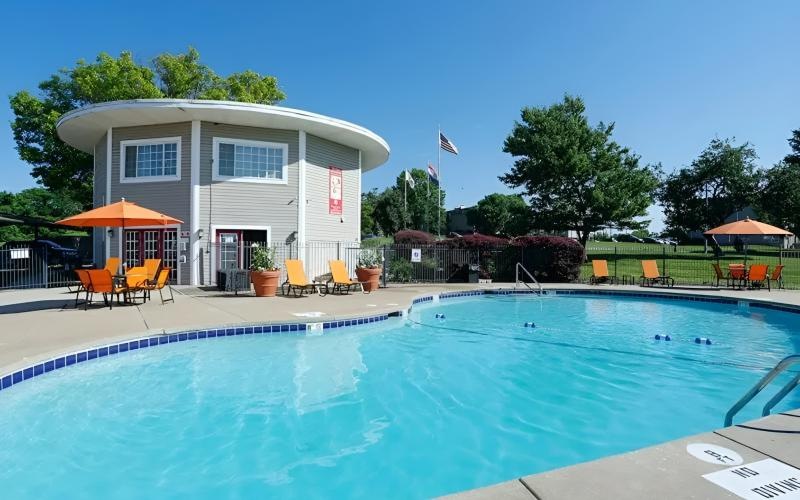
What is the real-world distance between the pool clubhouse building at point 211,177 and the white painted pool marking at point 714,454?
1465cm

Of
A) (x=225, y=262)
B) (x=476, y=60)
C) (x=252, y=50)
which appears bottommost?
(x=225, y=262)

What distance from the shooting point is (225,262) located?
1606 centimetres

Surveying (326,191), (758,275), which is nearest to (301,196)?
(326,191)

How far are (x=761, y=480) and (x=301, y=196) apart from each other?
15611mm

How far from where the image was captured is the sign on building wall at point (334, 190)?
1811 centimetres

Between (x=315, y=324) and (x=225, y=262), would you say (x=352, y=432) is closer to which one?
(x=315, y=324)

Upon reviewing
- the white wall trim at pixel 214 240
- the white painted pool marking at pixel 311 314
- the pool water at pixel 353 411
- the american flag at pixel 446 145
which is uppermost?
the american flag at pixel 446 145

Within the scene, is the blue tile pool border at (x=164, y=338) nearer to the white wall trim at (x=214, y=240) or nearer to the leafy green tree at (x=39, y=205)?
the white wall trim at (x=214, y=240)

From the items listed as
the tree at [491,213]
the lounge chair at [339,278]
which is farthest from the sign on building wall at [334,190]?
the tree at [491,213]

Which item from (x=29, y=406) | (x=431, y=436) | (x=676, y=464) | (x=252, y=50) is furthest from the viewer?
(x=252, y=50)

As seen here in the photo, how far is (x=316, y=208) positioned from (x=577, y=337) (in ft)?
37.1

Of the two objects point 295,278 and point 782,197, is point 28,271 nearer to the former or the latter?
point 295,278

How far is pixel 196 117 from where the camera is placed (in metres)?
15.4

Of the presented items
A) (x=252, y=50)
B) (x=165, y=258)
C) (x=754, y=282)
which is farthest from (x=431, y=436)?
(x=252, y=50)
